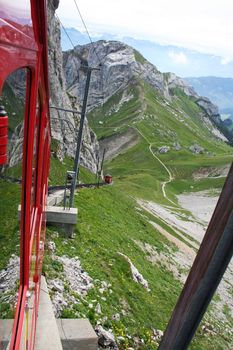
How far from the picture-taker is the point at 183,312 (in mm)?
2070

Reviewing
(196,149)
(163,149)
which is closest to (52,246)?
(163,149)

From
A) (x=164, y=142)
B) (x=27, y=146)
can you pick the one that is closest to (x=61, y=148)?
(x=27, y=146)

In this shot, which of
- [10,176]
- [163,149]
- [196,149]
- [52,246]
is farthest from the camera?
[196,149]

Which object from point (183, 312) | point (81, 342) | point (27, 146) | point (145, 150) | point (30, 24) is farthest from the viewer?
point (145, 150)

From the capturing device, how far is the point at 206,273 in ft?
6.44

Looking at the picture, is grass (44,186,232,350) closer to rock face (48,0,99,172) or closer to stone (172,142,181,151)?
rock face (48,0,99,172)

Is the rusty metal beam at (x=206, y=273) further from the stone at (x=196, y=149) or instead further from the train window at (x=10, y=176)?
the stone at (x=196, y=149)

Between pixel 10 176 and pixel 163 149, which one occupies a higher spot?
pixel 10 176

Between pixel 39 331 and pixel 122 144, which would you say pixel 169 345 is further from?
pixel 122 144

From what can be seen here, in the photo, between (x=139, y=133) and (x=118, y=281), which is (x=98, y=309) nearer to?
(x=118, y=281)

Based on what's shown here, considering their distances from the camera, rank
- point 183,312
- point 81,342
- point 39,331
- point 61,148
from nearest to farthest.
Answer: point 183,312, point 39,331, point 81,342, point 61,148

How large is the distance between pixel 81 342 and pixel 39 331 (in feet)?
3.78

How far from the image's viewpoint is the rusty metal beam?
6.19 feet

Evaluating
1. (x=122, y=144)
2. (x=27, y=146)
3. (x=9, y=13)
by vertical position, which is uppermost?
(x=9, y=13)
